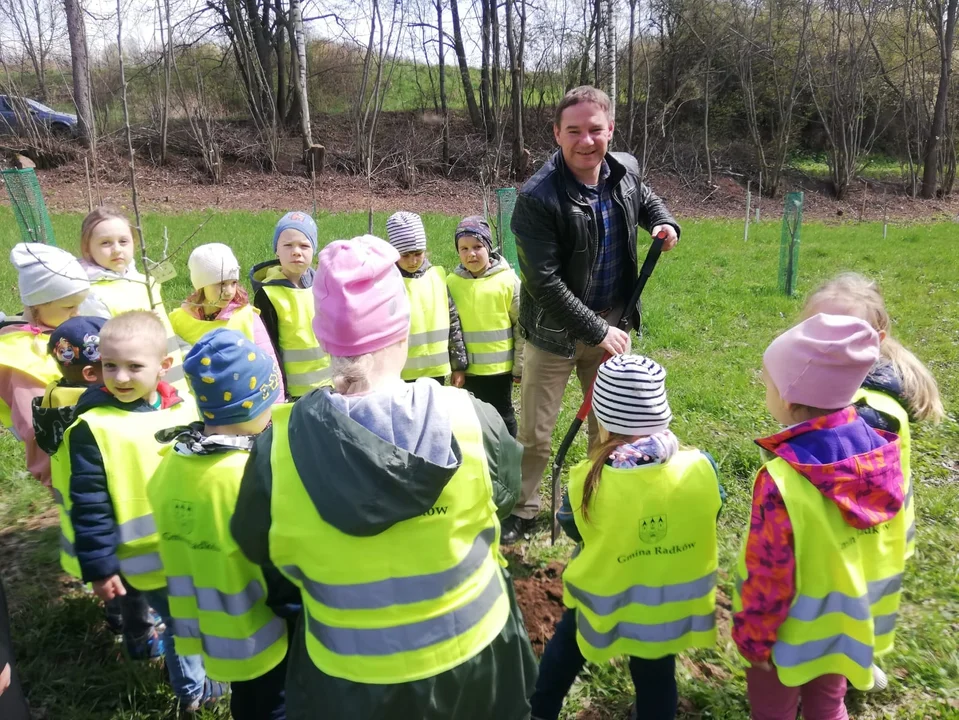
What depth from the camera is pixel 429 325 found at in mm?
4070

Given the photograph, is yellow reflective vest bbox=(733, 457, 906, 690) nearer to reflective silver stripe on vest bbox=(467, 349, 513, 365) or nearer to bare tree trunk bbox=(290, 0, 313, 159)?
reflective silver stripe on vest bbox=(467, 349, 513, 365)

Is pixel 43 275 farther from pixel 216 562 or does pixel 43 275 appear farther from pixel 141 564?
pixel 216 562

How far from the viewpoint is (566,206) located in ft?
10.4

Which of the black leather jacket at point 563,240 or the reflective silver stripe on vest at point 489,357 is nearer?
the black leather jacket at point 563,240

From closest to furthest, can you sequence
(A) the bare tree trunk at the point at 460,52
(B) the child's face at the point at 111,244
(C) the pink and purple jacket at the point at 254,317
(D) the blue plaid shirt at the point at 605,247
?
(D) the blue plaid shirt at the point at 605,247 → (B) the child's face at the point at 111,244 → (C) the pink and purple jacket at the point at 254,317 → (A) the bare tree trunk at the point at 460,52

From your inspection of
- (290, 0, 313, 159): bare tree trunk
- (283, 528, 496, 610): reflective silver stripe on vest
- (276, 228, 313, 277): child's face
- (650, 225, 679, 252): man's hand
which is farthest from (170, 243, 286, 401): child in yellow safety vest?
(290, 0, 313, 159): bare tree trunk

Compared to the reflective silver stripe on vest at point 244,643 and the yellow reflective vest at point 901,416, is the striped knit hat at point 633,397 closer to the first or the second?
the yellow reflective vest at point 901,416

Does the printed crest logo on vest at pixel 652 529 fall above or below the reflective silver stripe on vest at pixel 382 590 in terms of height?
below

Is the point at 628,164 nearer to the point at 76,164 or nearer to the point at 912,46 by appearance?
the point at 76,164

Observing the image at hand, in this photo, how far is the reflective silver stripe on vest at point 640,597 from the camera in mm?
2123

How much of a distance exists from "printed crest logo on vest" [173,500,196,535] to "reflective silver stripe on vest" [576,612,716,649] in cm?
123

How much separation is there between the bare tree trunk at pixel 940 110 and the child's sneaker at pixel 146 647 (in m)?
25.6

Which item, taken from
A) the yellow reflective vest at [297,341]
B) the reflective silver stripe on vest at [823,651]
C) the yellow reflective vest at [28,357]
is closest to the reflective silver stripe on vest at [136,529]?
the yellow reflective vest at [28,357]

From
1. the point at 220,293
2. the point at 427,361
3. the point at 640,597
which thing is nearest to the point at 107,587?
the point at 640,597
